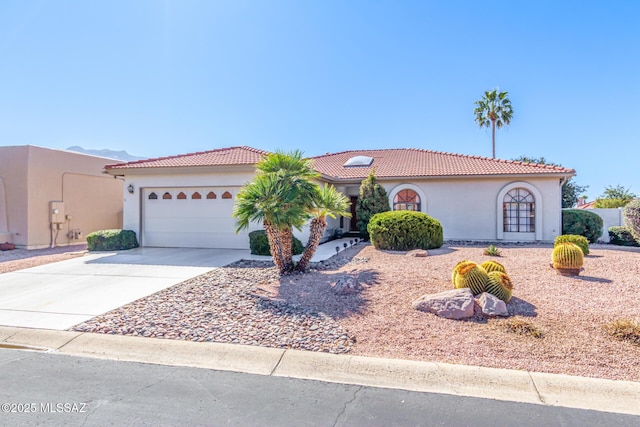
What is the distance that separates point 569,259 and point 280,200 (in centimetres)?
672

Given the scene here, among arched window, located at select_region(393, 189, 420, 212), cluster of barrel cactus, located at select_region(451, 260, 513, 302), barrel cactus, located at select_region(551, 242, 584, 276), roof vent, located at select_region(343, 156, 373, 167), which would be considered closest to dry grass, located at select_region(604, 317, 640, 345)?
cluster of barrel cactus, located at select_region(451, 260, 513, 302)

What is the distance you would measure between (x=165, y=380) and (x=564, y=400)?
424 cm

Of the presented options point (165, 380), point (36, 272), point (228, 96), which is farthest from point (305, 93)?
point (165, 380)

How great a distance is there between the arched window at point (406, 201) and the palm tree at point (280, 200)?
9.10 meters

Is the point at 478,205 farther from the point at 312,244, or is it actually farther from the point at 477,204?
the point at 312,244

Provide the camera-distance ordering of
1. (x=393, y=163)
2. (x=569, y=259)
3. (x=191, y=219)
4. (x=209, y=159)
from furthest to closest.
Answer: (x=393, y=163) < (x=209, y=159) < (x=191, y=219) < (x=569, y=259)

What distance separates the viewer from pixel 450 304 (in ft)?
19.4

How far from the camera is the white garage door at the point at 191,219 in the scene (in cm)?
1426

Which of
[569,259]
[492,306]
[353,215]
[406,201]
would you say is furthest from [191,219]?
[569,259]

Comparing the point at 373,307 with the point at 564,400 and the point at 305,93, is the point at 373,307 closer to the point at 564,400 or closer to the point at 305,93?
the point at 564,400

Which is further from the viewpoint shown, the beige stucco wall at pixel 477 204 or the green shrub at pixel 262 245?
the beige stucco wall at pixel 477 204

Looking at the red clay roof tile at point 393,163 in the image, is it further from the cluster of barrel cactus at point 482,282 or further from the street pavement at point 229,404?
the street pavement at point 229,404

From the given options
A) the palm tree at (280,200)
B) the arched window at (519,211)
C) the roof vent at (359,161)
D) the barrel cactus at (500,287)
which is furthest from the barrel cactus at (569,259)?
the roof vent at (359,161)

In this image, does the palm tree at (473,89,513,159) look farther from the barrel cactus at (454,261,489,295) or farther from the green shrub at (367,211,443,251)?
the barrel cactus at (454,261,489,295)
